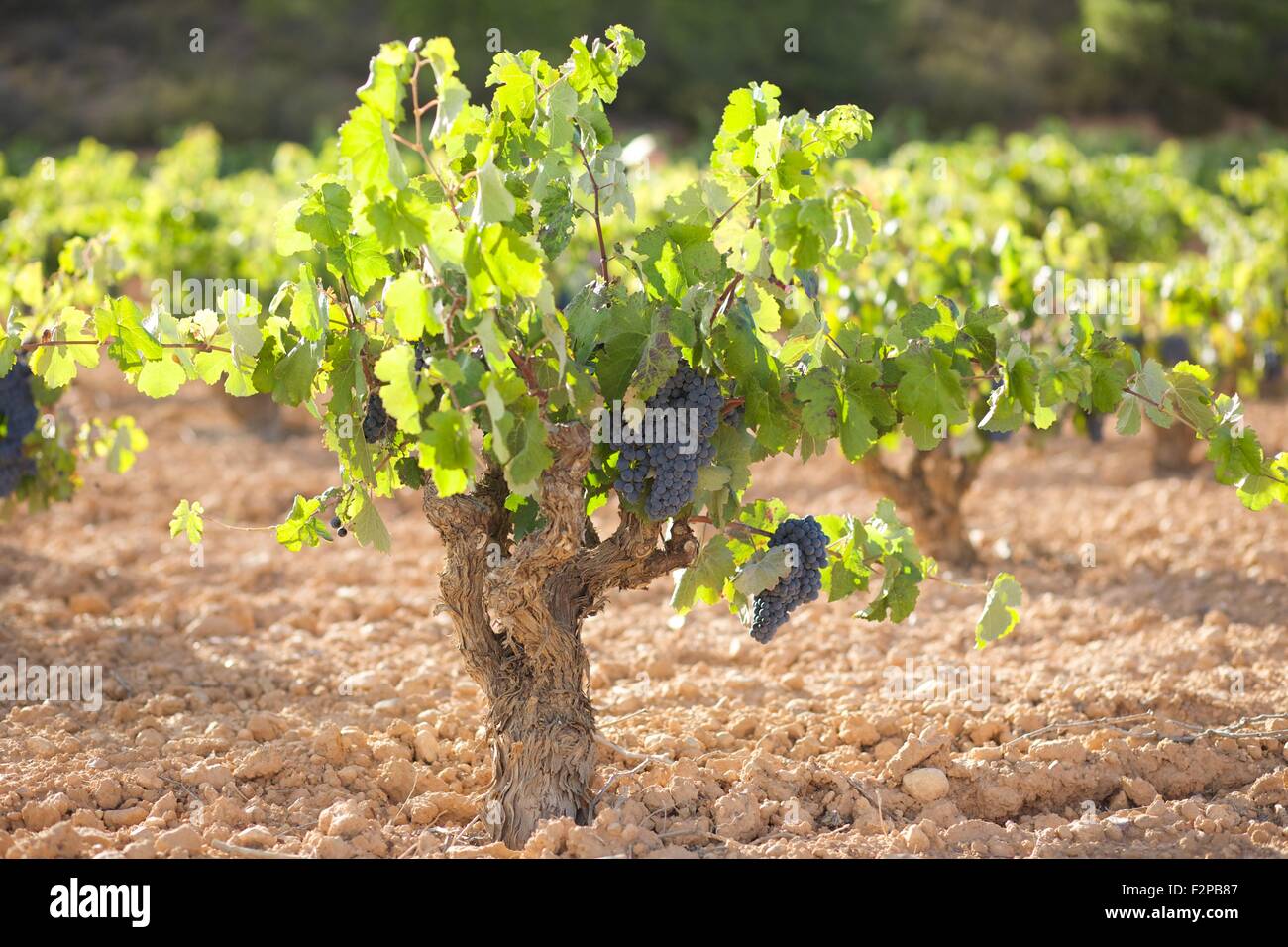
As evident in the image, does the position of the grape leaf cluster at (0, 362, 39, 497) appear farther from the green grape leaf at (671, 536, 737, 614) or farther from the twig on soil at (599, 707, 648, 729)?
the green grape leaf at (671, 536, 737, 614)

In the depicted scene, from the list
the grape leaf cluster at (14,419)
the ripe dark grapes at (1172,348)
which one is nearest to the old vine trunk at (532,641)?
the grape leaf cluster at (14,419)

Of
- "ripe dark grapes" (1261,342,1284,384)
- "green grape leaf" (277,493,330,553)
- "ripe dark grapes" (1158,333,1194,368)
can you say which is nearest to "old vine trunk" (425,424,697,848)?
"green grape leaf" (277,493,330,553)

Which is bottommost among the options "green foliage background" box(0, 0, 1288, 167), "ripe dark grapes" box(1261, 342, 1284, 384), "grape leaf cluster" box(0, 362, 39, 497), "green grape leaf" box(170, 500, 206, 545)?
"green grape leaf" box(170, 500, 206, 545)

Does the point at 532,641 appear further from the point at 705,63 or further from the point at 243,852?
the point at 705,63

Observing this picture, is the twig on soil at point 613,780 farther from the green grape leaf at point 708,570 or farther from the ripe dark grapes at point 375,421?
the ripe dark grapes at point 375,421

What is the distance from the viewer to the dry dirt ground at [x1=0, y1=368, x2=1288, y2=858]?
9.45ft

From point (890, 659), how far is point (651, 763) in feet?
3.98

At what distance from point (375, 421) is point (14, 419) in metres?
2.15

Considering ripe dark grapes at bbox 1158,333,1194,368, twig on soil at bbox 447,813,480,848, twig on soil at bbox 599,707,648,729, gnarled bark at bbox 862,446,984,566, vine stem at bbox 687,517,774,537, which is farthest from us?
ripe dark grapes at bbox 1158,333,1194,368

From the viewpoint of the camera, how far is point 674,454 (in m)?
2.54

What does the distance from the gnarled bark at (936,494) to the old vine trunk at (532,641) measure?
249 centimetres

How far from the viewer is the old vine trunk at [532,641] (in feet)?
9.23

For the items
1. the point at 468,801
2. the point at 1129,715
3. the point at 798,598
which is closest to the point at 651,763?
the point at 468,801

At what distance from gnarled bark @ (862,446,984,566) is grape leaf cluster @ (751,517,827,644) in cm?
243
